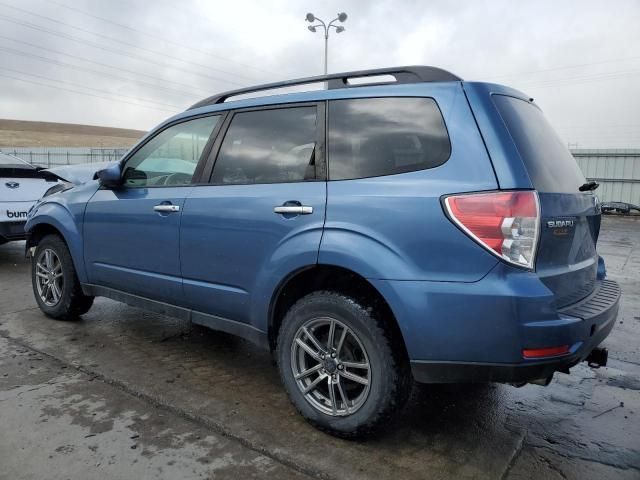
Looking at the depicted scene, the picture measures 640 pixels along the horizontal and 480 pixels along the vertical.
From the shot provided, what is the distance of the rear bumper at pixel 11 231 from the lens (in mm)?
6895

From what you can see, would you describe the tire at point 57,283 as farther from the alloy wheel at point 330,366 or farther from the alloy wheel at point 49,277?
the alloy wheel at point 330,366

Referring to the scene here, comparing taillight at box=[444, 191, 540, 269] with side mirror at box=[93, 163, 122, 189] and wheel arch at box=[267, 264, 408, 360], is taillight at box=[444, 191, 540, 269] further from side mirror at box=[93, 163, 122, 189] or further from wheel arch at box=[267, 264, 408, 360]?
side mirror at box=[93, 163, 122, 189]

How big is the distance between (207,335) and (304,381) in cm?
180

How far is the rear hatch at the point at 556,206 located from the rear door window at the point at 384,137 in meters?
0.33

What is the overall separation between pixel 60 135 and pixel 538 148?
2868 inches

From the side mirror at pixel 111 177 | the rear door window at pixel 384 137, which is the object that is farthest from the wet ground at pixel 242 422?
the rear door window at pixel 384 137

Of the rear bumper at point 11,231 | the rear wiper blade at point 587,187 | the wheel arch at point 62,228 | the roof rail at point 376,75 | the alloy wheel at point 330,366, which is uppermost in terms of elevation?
the roof rail at point 376,75

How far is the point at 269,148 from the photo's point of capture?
3115 mm

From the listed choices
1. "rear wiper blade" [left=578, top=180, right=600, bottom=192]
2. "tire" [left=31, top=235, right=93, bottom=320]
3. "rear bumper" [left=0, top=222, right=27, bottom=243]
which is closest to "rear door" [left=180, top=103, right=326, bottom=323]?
"rear wiper blade" [left=578, top=180, right=600, bottom=192]

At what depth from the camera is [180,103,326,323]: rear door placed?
275cm

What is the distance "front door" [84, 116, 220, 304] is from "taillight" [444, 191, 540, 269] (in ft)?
6.39

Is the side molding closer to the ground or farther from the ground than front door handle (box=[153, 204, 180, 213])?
closer to the ground

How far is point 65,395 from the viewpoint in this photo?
313 cm

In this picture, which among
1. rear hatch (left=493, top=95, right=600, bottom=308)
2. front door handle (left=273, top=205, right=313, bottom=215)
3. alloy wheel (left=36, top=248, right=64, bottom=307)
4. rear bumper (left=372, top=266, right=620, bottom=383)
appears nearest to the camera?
rear bumper (left=372, top=266, right=620, bottom=383)
